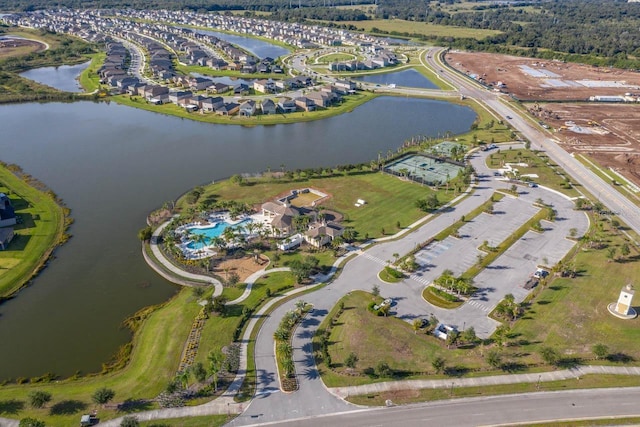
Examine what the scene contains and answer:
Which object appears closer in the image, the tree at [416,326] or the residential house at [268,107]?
the tree at [416,326]

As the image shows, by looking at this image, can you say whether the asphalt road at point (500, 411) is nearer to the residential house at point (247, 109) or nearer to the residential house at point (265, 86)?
the residential house at point (247, 109)

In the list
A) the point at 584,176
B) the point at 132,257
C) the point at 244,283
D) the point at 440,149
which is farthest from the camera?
the point at 440,149

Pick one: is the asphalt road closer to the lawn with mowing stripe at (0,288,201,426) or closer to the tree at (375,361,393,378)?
the tree at (375,361,393,378)

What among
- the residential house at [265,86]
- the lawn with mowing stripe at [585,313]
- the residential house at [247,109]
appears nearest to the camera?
Answer: the lawn with mowing stripe at [585,313]

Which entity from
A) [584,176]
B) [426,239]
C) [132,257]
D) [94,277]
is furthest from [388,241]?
[584,176]

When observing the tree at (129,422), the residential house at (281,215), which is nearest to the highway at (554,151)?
the residential house at (281,215)

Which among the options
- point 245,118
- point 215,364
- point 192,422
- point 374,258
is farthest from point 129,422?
point 245,118

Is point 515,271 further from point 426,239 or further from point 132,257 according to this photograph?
point 132,257
